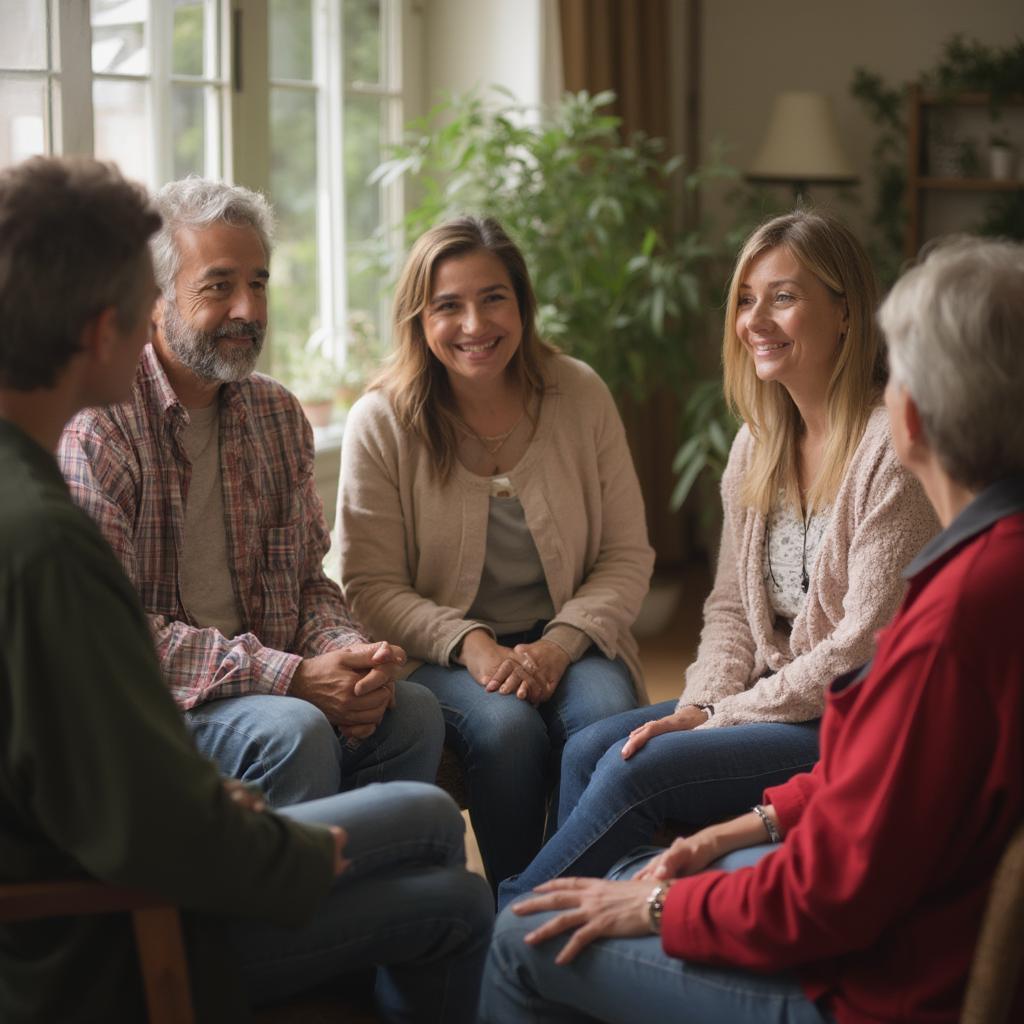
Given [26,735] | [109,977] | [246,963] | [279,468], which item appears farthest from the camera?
[279,468]

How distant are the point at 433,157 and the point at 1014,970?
11.2ft

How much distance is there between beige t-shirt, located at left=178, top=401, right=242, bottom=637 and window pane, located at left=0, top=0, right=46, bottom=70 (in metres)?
0.83

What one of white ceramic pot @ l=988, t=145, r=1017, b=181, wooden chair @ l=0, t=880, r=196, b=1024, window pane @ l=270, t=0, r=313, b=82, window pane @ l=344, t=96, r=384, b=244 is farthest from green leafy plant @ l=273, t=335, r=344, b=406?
wooden chair @ l=0, t=880, r=196, b=1024

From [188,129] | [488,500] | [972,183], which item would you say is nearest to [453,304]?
[488,500]

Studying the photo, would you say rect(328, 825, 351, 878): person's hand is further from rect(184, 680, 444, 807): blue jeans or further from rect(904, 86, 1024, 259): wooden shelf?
rect(904, 86, 1024, 259): wooden shelf

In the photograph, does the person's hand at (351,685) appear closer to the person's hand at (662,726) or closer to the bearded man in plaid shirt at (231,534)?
the bearded man in plaid shirt at (231,534)

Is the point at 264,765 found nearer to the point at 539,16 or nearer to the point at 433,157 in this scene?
the point at 433,157

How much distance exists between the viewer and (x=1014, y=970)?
3.92 feet

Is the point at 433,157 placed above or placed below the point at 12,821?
above

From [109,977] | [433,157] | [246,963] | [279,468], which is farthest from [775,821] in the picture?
[433,157]

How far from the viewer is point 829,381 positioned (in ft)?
7.33

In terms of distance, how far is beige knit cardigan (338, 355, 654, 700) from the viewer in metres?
2.53

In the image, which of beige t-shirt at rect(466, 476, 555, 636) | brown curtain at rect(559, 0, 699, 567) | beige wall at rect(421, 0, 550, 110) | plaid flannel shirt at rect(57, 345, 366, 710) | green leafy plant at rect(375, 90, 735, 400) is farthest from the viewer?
brown curtain at rect(559, 0, 699, 567)

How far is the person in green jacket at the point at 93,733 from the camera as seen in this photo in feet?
3.92
